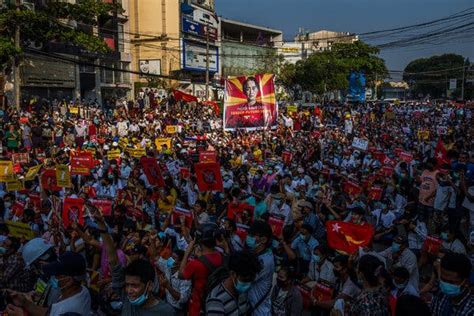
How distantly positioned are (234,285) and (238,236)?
250 cm

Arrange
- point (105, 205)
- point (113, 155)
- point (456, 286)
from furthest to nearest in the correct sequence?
1. point (113, 155)
2. point (105, 205)
3. point (456, 286)

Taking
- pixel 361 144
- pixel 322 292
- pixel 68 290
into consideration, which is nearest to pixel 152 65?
pixel 361 144

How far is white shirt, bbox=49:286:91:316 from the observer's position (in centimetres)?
377

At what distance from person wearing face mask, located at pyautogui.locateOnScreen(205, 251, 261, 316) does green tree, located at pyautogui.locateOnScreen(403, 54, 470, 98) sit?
85.7 metres

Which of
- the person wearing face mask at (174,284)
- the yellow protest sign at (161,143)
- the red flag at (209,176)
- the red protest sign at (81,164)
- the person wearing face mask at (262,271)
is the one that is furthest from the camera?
the yellow protest sign at (161,143)

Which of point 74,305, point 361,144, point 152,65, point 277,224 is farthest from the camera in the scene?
point 152,65

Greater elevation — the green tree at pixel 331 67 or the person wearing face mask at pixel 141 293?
the green tree at pixel 331 67

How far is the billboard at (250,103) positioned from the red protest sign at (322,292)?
32.2ft

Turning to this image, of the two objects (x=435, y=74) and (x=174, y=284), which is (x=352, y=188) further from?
(x=435, y=74)

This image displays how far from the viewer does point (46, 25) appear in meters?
20.8

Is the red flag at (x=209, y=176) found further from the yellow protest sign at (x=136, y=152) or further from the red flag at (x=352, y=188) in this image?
the yellow protest sign at (x=136, y=152)

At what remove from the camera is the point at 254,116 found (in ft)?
48.9

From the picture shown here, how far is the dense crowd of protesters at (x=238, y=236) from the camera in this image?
3891 mm

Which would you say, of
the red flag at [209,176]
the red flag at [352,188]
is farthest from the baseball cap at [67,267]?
the red flag at [352,188]
